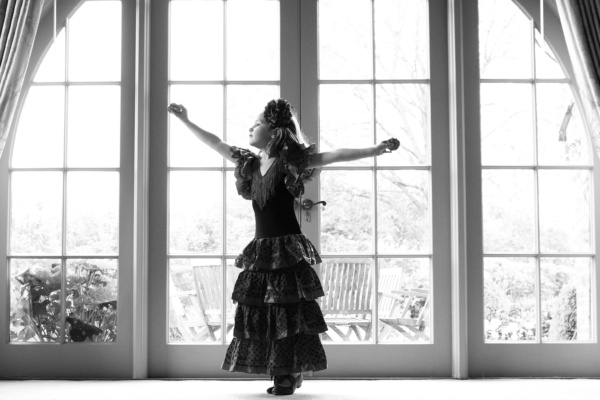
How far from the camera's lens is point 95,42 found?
11.3 feet

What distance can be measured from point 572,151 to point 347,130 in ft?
3.35

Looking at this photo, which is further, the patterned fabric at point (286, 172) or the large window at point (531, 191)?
the large window at point (531, 191)

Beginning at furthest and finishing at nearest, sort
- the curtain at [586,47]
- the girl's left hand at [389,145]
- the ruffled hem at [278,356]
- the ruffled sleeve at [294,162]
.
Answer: the curtain at [586,47] < the ruffled sleeve at [294,162] < the ruffled hem at [278,356] < the girl's left hand at [389,145]

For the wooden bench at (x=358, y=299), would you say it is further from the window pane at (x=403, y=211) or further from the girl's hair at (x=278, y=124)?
the girl's hair at (x=278, y=124)

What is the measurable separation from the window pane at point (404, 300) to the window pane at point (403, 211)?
0.07 m

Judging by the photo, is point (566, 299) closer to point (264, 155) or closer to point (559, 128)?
point (559, 128)

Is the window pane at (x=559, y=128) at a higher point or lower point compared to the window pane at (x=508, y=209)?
higher

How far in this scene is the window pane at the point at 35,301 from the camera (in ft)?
11.1

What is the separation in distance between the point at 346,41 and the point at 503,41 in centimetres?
71

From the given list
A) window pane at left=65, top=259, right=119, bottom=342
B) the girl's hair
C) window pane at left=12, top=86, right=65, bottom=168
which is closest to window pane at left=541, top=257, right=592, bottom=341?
the girl's hair

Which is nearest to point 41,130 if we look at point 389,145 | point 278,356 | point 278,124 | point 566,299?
point 278,124

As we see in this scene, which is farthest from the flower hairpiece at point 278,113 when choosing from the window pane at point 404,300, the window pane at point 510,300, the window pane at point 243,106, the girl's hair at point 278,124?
the window pane at point 510,300

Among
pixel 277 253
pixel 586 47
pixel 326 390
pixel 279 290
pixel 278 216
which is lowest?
pixel 326 390

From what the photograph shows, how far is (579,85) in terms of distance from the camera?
315 cm
